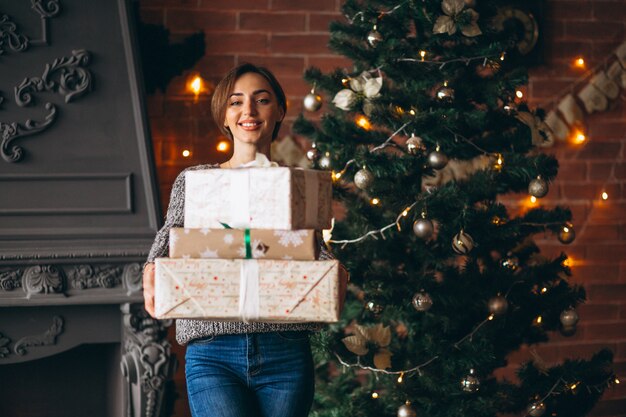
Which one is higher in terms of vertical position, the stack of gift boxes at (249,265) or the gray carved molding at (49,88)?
the gray carved molding at (49,88)

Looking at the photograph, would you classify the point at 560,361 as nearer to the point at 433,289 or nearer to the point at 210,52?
the point at 433,289

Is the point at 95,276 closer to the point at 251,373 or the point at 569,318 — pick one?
the point at 251,373

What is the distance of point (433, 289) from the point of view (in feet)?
8.49

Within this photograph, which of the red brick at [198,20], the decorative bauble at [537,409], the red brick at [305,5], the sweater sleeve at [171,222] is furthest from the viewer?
the red brick at [305,5]

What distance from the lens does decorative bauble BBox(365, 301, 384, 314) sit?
103 inches

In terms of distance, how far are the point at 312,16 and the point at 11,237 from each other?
1.53 meters

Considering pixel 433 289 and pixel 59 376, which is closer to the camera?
pixel 433 289

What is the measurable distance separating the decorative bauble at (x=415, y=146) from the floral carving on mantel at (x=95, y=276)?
3.38 ft

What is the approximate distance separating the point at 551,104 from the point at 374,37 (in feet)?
4.55

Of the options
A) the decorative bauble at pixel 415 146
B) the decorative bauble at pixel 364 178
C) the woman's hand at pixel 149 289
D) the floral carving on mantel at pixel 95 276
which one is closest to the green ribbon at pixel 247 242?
the woman's hand at pixel 149 289

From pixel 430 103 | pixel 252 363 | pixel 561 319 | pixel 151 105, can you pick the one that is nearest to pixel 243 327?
pixel 252 363

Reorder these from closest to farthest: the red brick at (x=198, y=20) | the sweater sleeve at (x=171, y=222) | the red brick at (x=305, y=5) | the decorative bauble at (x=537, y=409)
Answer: the sweater sleeve at (x=171, y=222) → the decorative bauble at (x=537, y=409) → the red brick at (x=198, y=20) → the red brick at (x=305, y=5)

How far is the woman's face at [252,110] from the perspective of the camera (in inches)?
78.2

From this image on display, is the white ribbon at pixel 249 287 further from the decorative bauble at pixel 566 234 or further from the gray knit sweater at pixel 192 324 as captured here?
the decorative bauble at pixel 566 234
